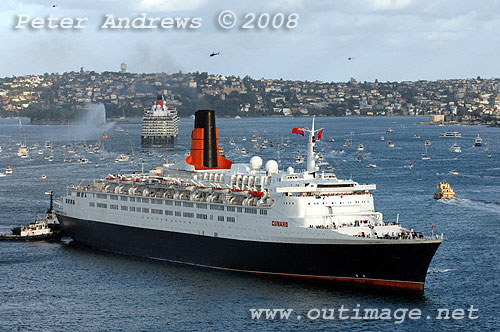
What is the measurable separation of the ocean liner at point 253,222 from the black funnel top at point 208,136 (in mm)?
64

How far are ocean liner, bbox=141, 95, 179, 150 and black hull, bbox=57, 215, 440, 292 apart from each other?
9677cm

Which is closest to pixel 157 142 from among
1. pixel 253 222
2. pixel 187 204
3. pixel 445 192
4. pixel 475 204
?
pixel 445 192

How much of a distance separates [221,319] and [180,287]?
5.55 meters

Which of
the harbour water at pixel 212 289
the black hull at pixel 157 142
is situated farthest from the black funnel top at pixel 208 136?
the black hull at pixel 157 142

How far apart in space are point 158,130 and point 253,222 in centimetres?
10760

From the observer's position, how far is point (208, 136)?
Answer: 5266cm

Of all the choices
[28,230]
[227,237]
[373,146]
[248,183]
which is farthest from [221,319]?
[373,146]

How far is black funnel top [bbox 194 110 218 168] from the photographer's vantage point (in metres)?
52.1

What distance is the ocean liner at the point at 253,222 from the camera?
40.0 m

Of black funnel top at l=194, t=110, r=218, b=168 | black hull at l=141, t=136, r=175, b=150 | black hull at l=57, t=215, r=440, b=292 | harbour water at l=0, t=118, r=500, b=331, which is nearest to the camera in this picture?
harbour water at l=0, t=118, r=500, b=331

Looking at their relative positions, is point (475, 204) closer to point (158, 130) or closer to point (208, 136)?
point (208, 136)

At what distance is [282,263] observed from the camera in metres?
42.1

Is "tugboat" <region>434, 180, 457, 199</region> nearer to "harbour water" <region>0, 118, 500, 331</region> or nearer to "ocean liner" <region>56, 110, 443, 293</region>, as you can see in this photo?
"harbour water" <region>0, 118, 500, 331</region>

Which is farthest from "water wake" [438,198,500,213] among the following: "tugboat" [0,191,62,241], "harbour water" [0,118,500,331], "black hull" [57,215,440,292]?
"tugboat" [0,191,62,241]
